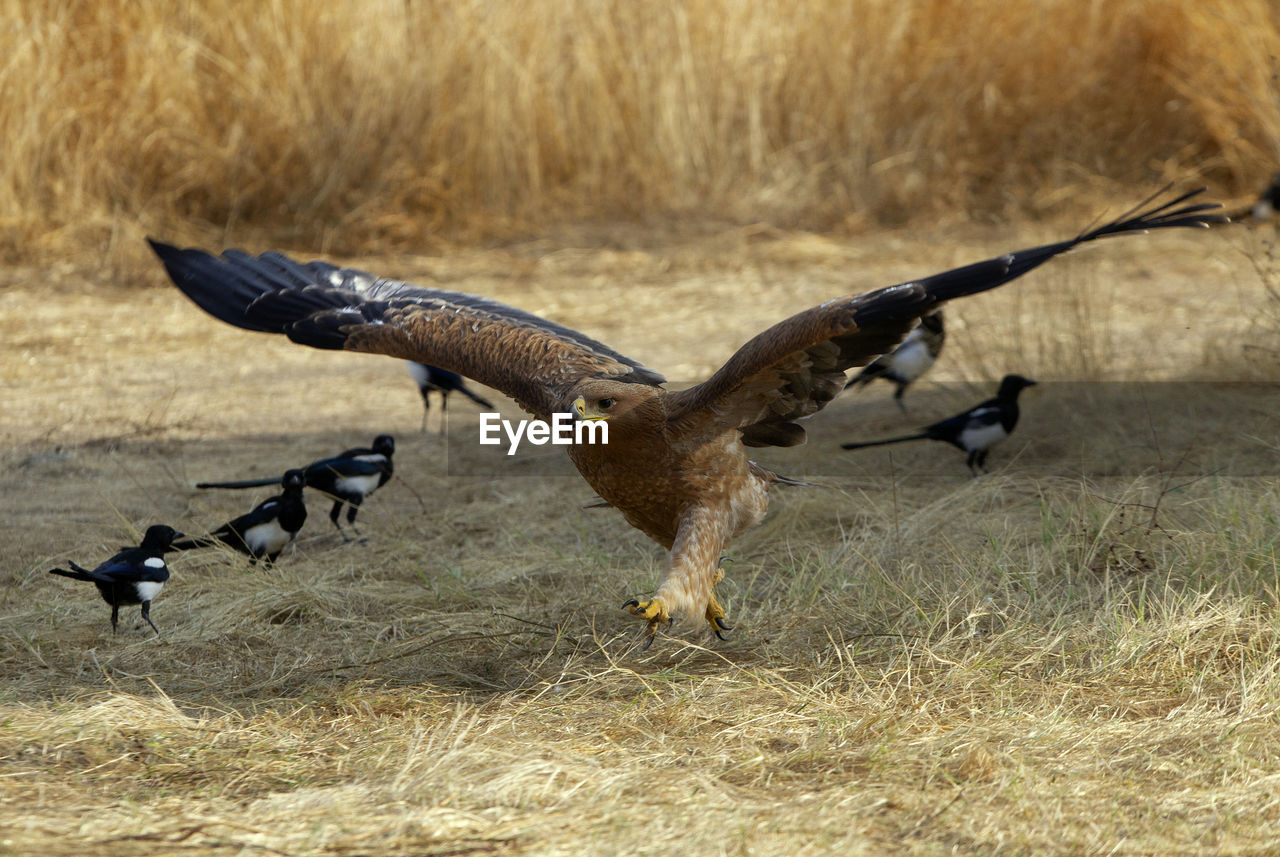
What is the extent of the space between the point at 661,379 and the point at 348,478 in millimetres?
1497

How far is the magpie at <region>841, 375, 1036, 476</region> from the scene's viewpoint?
20.0ft

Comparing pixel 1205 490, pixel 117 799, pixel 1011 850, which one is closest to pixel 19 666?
pixel 117 799

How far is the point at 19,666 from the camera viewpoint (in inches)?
171

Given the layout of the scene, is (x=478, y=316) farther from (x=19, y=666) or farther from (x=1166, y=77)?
(x=1166, y=77)

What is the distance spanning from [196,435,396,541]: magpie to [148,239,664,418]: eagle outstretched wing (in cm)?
61

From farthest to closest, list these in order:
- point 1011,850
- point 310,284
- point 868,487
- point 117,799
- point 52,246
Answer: point 52,246 < point 868,487 < point 310,284 < point 117,799 < point 1011,850

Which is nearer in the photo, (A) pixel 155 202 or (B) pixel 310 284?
(B) pixel 310 284

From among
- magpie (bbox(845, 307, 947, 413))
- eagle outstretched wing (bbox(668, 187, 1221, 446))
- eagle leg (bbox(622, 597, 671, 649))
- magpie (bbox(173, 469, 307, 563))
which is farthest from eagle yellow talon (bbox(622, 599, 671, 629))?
magpie (bbox(845, 307, 947, 413))

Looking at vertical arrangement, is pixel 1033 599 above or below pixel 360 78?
below

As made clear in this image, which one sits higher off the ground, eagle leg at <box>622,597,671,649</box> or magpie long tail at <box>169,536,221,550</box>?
magpie long tail at <box>169,536,221,550</box>

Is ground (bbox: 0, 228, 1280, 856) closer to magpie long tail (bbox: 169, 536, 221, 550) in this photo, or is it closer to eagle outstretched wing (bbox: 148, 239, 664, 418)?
magpie long tail (bbox: 169, 536, 221, 550)

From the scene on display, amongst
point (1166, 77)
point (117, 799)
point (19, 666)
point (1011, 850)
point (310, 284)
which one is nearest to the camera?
point (1011, 850)

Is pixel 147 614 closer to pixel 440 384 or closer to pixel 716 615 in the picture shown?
pixel 716 615

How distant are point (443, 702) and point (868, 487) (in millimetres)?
2602
